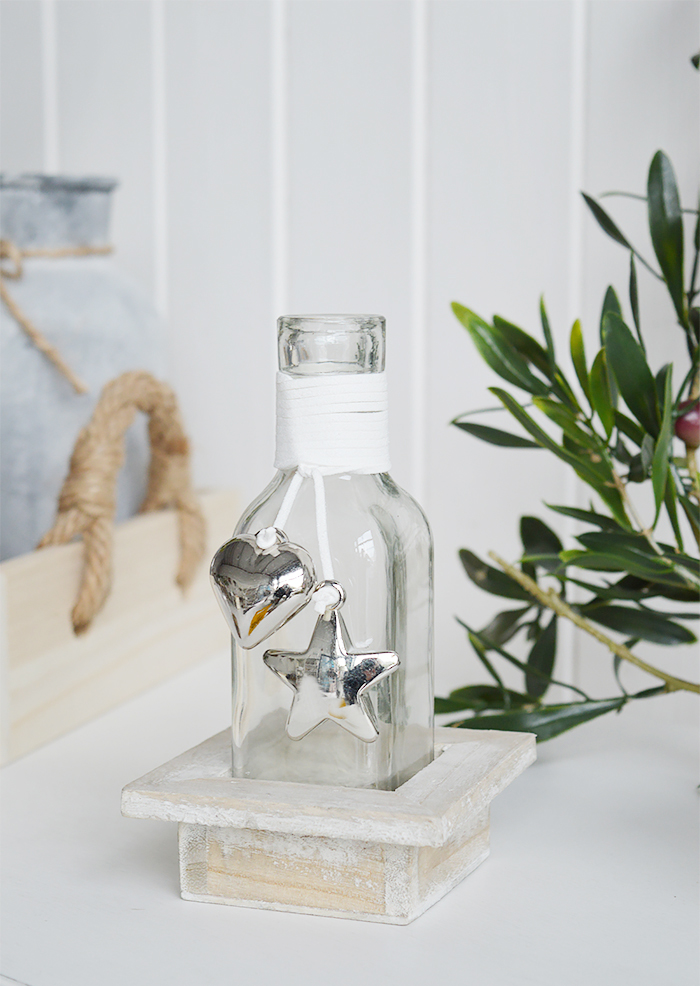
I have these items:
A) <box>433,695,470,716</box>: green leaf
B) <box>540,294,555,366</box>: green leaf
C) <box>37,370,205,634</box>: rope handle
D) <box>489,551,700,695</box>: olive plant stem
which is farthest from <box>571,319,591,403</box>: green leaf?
<box>37,370,205,634</box>: rope handle

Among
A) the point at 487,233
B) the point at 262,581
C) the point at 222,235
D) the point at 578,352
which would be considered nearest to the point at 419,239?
the point at 487,233

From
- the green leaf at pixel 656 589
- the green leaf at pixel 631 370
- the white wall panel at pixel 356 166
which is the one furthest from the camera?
the white wall panel at pixel 356 166

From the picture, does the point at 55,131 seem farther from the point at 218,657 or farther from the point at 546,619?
the point at 546,619

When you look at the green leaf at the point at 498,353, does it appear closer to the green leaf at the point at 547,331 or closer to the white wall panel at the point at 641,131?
the green leaf at the point at 547,331

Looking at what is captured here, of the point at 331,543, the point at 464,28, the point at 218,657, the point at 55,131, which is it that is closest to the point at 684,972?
the point at 331,543

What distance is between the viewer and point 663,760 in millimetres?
730

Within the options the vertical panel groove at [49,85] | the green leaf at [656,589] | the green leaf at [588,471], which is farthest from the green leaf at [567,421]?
the vertical panel groove at [49,85]

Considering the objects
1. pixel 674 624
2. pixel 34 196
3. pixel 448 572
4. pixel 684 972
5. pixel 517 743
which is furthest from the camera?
pixel 448 572

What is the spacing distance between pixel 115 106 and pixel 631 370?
2.10 feet

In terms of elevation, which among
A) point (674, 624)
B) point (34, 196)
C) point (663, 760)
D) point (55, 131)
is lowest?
point (663, 760)

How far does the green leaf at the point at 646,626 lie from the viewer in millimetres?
697

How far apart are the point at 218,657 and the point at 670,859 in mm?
495

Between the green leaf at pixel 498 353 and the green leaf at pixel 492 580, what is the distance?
0.14 metres

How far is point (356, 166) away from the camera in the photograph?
3.01 ft
